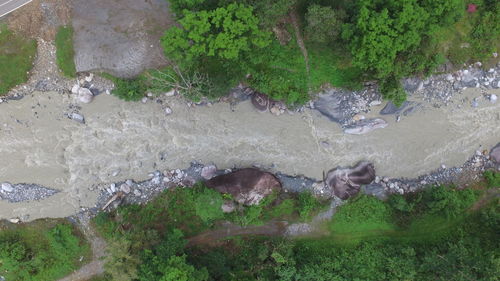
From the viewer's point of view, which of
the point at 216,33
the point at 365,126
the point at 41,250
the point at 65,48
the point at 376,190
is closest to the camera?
the point at 216,33

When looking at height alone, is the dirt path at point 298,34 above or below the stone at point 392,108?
above

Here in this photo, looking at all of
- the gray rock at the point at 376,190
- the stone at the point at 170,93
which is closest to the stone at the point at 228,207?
the stone at the point at 170,93

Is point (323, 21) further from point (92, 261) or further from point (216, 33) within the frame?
point (92, 261)

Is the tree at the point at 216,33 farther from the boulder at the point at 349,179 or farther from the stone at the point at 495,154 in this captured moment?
the stone at the point at 495,154

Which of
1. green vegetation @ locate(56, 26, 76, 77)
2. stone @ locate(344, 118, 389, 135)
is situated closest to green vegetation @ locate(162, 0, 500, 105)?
stone @ locate(344, 118, 389, 135)

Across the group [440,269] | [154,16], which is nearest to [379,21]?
[154,16]

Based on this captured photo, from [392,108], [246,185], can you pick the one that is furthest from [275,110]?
[392,108]

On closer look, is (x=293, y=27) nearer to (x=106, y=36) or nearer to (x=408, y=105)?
(x=408, y=105)
